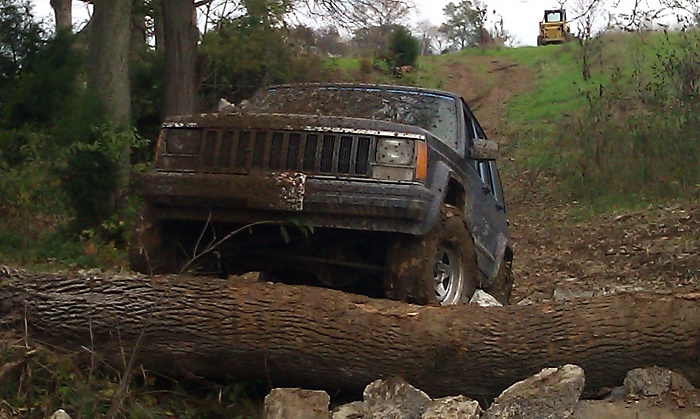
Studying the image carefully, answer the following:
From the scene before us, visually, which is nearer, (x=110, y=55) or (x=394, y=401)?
(x=394, y=401)

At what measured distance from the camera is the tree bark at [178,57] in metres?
14.5

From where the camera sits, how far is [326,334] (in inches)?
197

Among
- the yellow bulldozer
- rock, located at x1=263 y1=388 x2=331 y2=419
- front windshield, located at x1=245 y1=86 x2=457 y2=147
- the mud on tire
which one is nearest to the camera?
rock, located at x1=263 y1=388 x2=331 y2=419

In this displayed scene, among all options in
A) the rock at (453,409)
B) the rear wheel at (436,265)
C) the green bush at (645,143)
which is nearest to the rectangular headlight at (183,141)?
the rear wheel at (436,265)

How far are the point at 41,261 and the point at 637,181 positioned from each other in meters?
11.2

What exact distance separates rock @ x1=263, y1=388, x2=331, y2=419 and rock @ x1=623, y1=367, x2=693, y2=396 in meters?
1.63

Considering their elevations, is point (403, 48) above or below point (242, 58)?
above

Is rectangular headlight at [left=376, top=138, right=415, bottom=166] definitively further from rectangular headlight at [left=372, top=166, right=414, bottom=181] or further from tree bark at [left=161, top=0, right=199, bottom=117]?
tree bark at [left=161, top=0, right=199, bottom=117]

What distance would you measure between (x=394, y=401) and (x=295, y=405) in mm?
489

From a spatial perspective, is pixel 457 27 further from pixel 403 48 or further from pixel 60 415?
pixel 60 415

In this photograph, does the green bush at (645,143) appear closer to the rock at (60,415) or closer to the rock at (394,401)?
the rock at (394,401)

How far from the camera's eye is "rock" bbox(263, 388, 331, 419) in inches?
181

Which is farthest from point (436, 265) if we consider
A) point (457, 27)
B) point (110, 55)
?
point (457, 27)

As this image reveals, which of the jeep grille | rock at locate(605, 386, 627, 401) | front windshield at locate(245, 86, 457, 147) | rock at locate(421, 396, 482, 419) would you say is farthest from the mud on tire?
rock at locate(421, 396, 482, 419)
